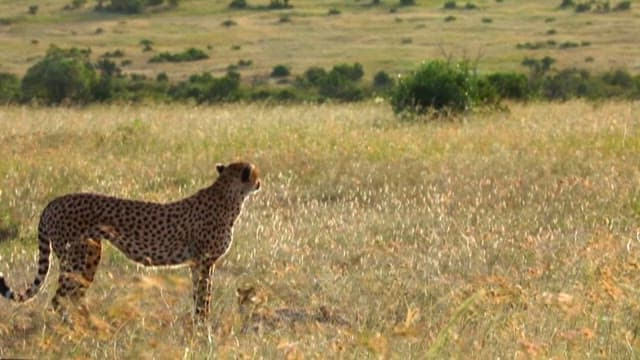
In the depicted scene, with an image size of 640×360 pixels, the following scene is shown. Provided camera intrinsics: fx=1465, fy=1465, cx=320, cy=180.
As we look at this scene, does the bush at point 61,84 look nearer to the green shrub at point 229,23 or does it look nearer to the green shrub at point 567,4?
the green shrub at point 229,23

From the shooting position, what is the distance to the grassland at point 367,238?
516 centimetres

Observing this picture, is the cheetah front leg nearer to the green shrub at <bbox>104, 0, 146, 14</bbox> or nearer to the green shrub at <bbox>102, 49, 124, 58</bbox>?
the green shrub at <bbox>102, 49, 124, 58</bbox>

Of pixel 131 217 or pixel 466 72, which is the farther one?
pixel 466 72

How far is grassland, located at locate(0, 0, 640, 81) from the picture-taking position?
36312 millimetres

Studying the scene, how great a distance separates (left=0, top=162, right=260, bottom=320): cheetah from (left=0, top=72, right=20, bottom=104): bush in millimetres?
14490

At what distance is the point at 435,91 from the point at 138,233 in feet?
35.5

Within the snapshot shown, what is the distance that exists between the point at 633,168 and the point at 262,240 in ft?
11.9

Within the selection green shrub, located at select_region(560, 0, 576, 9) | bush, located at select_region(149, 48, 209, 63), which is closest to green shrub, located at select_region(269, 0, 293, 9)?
green shrub, located at select_region(560, 0, 576, 9)

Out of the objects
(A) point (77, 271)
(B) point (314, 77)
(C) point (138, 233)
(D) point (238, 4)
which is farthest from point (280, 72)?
(A) point (77, 271)

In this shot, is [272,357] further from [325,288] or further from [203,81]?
[203,81]

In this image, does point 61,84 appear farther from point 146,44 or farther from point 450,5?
point 450,5

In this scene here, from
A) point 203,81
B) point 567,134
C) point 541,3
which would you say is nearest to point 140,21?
point 541,3

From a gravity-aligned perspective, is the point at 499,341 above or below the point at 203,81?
above

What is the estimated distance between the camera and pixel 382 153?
38.7 feet
